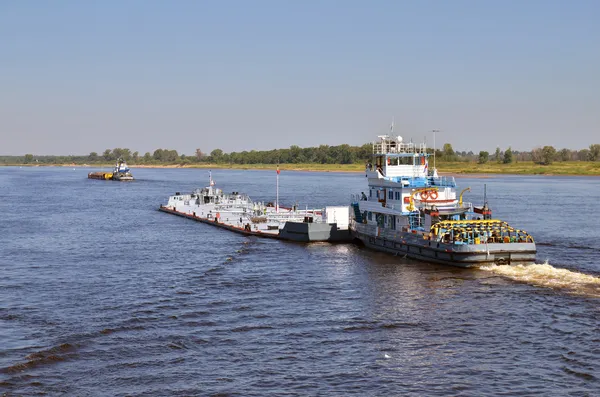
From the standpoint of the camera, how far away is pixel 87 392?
26.1 m

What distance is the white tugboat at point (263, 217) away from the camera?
2653 inches

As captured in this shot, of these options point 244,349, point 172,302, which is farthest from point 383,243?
point 244,349

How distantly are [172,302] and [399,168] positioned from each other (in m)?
28.0

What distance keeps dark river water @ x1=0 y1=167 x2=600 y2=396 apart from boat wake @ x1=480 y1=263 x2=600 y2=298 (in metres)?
0.17

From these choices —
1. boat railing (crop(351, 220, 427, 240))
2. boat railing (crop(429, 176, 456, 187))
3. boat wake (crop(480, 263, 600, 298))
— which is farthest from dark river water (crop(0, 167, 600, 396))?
boat railing (crop(429, 176, 456, 187))

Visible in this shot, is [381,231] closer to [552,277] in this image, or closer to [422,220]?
[422,220]

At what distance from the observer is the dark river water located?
2739cm

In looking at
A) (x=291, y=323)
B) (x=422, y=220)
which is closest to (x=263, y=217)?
(x=422, y=220)

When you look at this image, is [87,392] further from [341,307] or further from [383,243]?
[383,243]

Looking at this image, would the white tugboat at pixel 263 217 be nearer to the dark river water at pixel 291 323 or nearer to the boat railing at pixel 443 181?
the dark river water at pixel 291 323

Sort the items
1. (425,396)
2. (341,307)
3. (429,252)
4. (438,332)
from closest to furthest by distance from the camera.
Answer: (425,396) < (438,332) < (341,307) < (429,252)

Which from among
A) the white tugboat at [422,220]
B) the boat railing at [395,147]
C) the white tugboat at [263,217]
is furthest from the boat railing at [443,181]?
the white tugboat at [263,217]

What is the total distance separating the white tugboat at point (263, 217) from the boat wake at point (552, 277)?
71.3 feet

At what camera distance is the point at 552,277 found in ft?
148
